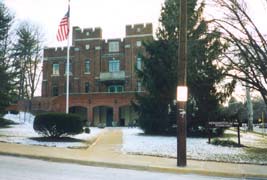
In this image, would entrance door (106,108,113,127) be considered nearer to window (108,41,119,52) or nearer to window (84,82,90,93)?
window (84,82,90,93)

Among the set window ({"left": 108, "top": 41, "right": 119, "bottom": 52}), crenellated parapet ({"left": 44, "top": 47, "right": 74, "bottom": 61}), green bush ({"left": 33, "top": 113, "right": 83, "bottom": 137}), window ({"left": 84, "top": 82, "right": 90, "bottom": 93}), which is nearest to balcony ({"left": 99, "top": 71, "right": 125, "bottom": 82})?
window ({"left": 84, "top": 82, "right": 90, "bottom": 93})

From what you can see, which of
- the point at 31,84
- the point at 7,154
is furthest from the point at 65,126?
the point at 31,84

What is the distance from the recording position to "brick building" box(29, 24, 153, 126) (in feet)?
179

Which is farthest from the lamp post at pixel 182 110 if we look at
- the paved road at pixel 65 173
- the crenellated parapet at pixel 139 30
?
the crenellated parapet at pixel 139 30

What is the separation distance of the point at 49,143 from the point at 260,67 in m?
11.0

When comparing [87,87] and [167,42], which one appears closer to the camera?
[167,42]

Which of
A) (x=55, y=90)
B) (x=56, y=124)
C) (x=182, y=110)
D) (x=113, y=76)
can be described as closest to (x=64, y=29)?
(x=56, y=124)

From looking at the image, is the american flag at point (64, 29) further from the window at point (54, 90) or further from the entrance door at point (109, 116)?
the window at point (54, 90)

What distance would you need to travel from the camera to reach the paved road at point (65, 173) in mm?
11109

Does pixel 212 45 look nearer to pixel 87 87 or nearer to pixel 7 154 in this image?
pixel 7 154

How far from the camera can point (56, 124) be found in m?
22.2

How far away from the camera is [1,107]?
33.8 metres

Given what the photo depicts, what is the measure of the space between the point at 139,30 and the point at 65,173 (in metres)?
46.9

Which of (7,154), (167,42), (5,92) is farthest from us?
(5,92)
